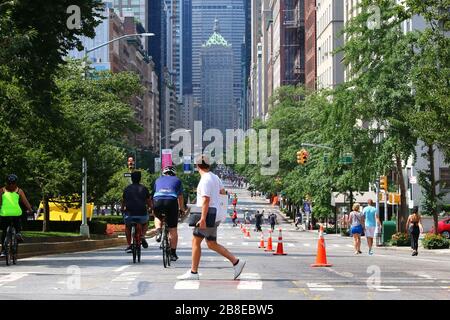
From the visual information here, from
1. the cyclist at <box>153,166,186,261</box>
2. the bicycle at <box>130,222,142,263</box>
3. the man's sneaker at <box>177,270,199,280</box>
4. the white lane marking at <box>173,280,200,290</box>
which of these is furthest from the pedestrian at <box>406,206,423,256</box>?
the white lane marking at <box>173,280,200,290</box>

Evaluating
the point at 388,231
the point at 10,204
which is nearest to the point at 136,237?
the point at 10,204

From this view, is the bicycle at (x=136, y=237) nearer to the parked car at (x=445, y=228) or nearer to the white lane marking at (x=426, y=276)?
the white lane marking at (x=426, y=276)

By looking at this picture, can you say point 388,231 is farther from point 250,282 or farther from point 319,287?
point 319,287

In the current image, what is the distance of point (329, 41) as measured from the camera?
123125 millimetres

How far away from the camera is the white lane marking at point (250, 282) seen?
1537 cm

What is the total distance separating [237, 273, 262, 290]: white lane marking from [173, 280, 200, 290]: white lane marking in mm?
657

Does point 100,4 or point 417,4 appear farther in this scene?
point 417,4

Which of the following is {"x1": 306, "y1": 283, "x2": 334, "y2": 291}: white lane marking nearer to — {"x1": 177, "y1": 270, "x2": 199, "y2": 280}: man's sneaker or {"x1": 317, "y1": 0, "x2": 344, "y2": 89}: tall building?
{"x1": 177, "y1": 270, "x2": 199, "y2": 280}: man's sneaker

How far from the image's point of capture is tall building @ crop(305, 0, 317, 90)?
470 feet

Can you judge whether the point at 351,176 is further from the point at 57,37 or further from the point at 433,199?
the point at 57,37

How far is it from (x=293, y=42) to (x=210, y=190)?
174 m

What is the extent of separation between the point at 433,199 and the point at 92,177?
18.0 m
